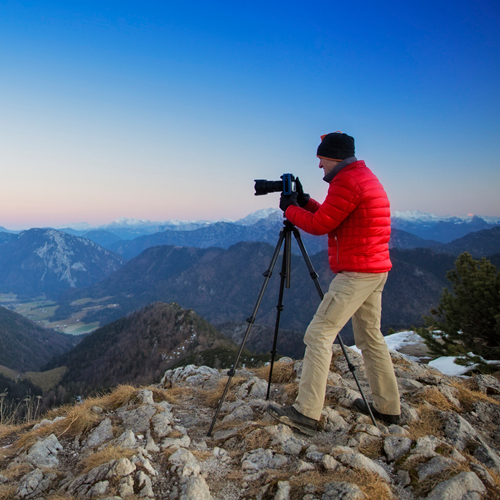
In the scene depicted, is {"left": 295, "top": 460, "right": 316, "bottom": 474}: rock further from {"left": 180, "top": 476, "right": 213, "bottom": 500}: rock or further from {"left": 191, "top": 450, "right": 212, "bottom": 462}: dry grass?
{"left": 191, "top": 450, "right": 212, "bottom": 462}: dry grass

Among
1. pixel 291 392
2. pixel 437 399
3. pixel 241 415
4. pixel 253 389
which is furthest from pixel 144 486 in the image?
pixel 437 399

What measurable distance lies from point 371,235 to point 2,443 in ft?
19.4

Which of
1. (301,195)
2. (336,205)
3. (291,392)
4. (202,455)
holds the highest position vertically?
(301,195)

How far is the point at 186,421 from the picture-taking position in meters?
4.79

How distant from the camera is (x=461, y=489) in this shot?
259 cm

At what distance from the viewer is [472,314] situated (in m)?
11.0

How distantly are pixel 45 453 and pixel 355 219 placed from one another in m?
4.70

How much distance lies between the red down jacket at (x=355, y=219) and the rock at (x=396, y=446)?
1951 mm

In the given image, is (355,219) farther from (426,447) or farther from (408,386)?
(408,386)

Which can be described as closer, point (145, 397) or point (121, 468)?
point (121, 468)

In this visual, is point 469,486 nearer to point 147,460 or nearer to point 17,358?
point 147,460

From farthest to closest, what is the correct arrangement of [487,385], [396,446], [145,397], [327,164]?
[487,385] → [145,397] → [327,164] → [396,446]

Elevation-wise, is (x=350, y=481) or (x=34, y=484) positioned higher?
(x=350, y=481)

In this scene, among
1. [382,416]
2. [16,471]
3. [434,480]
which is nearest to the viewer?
[434,480]
